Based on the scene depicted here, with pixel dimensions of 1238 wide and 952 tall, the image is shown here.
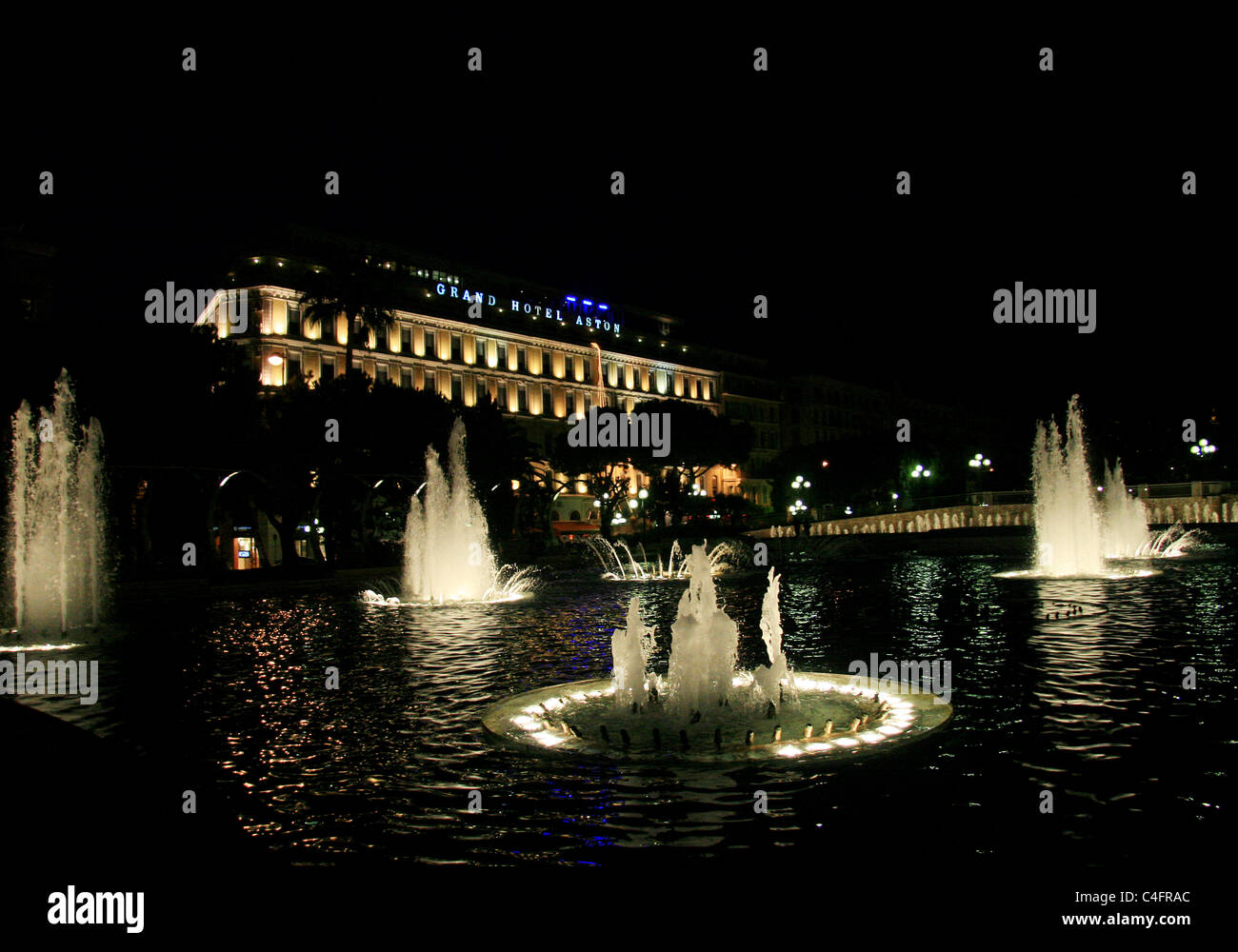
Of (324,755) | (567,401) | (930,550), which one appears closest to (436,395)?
(930,550)

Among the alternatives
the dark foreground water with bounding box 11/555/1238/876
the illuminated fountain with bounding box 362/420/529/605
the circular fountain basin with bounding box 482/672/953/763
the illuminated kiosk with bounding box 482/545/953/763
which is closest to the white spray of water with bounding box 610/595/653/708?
the illuminated kiosk with bounding box 482/545/953/763

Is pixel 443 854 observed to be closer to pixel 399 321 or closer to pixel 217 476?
pixel 217 476

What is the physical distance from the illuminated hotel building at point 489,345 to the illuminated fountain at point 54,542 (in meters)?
32.1

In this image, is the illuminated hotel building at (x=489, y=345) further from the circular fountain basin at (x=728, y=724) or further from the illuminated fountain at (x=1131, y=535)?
the circular fountain basin at (x=728, y=724)

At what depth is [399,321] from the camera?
7125cm

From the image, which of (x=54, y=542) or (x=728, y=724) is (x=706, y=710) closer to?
(x=728, y=724)

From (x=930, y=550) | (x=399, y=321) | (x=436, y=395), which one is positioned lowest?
(x=930, y=550)

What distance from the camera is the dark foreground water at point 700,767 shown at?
220 inches

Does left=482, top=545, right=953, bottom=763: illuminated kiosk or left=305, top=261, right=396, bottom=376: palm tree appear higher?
left=305, top=261, right=396, bottom=376: palm tree

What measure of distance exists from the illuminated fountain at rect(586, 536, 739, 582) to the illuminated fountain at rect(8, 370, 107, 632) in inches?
622

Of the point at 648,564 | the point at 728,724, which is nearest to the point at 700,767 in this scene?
the point at 728,724

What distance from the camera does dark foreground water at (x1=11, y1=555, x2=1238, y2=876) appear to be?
18.3 feet

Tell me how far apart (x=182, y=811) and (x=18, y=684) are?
8351 millimetres

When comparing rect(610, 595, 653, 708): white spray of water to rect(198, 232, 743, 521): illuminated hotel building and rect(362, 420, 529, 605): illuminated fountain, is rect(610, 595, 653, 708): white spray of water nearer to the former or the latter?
rect(362, 420, 529, 605): illuminated fountain
